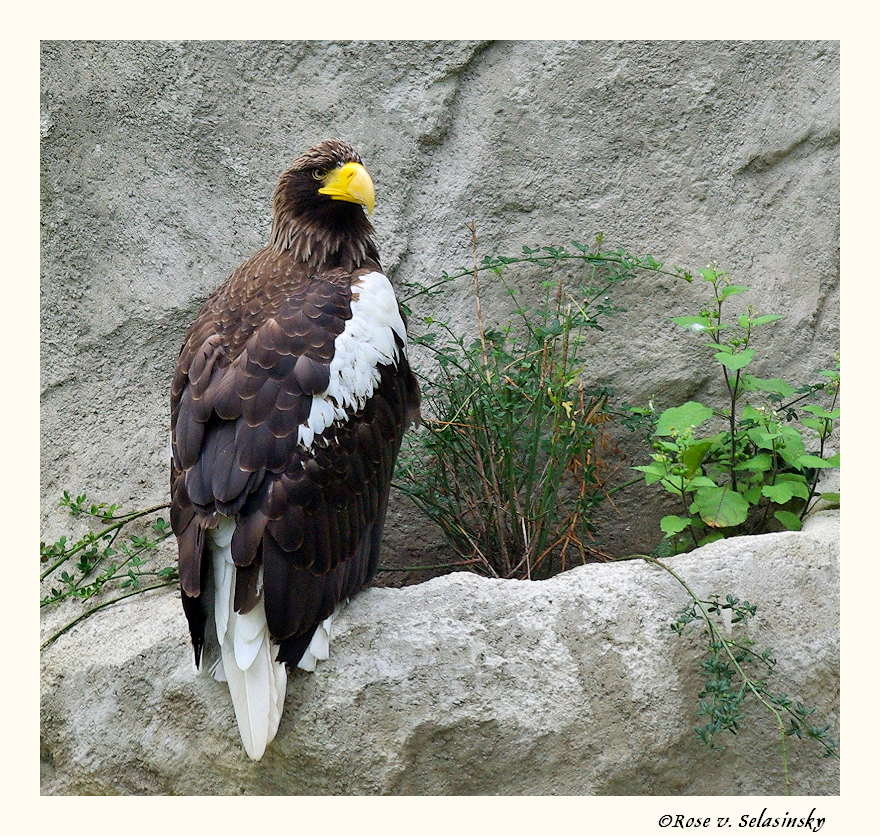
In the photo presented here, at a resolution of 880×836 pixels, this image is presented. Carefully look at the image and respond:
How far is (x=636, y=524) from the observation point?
358 centimetres

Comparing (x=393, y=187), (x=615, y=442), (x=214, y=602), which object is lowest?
(x=214, y=602)

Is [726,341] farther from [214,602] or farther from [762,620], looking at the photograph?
[214,602]

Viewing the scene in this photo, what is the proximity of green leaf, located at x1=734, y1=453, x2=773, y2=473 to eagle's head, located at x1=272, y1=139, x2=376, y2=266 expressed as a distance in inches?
46.1

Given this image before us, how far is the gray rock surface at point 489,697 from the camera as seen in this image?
2.59 meters

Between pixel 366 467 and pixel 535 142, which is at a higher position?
pixel 535 142

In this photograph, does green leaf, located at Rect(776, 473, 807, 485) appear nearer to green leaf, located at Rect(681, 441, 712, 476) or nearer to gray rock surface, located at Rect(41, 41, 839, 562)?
green leaf, located at Rect(681, 441, 712, 476)

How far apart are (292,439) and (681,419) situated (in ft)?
3.71

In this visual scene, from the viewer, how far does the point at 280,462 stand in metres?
2.57

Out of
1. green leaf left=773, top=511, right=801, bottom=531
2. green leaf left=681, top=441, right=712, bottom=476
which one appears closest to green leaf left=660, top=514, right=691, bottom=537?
green leaf left=681, top=441, right=712, bottom=476

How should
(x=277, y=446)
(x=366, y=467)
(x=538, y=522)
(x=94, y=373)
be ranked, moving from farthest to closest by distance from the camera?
(x=94, y=373) < (x=538, y=522) < (x=366, y=467) < (x=277, y=446)

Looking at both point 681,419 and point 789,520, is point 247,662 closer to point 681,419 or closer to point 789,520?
point 681,419

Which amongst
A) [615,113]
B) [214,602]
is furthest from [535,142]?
[214,602]

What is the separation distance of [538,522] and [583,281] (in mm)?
831

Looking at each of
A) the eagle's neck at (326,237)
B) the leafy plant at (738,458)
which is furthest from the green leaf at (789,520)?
the eagle's neck at (326,237)
